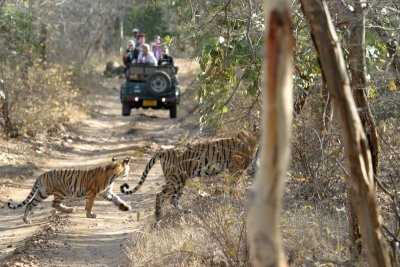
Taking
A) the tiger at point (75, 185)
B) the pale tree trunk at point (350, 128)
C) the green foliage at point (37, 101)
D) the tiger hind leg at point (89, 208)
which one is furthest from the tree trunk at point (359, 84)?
the green foliage at point (37, 101)

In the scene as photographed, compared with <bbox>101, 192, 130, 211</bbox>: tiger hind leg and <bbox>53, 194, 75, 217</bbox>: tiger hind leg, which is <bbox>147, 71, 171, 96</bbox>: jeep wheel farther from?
<bbox>53, 194, 75, 217</bbox>: tiger hind leg

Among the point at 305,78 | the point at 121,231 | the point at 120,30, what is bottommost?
the point at 121,231

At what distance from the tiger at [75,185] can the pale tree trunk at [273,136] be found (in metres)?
8.56

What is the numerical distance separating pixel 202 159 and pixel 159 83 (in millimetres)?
10943

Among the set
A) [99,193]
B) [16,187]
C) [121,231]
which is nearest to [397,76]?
[121,231]

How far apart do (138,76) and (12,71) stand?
5314 millimetres

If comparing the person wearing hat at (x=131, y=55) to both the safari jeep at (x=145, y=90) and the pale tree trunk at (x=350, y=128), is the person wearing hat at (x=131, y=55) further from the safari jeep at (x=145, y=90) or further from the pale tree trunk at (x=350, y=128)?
the pale tree trunk at (x=350, y=128)

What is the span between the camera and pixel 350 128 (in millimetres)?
4840

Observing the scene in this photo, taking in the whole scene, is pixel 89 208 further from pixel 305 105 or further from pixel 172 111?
pixel 172 111

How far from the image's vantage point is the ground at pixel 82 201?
937 centimetres

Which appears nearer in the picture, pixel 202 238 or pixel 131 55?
pixel 202 238

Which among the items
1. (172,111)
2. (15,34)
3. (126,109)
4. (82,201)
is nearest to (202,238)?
(82,201)

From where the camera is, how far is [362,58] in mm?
6656

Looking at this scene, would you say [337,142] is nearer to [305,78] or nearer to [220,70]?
[305,78]
